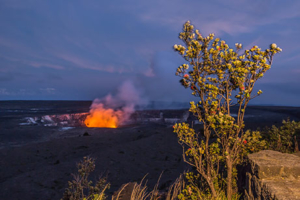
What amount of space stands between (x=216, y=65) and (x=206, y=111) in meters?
0.95

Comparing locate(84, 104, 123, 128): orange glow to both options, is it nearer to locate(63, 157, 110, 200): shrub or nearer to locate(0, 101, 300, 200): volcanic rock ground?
locate(0, 101, 300, 200): volcanic rock ground

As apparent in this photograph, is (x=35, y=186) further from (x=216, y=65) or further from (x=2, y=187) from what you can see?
(x=216, y=65)

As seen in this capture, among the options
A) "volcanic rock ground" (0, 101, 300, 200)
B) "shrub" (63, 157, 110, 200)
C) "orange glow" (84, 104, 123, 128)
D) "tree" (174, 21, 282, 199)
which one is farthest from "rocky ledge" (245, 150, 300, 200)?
"orange glow" (84, 104, 123, 128)

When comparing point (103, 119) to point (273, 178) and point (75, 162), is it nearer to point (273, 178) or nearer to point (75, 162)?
point (75, 162)

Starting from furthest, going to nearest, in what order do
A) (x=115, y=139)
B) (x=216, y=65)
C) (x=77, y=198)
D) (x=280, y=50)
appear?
(x=115, y=139) < (x=77, y=198) < (x=216, y=65) < (x=280, y=50)

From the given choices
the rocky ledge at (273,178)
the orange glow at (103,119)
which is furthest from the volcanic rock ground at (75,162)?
the orange glow at (103,119)

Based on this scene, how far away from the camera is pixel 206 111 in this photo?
4.29 m

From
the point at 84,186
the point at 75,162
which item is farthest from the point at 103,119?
the point at 84,186

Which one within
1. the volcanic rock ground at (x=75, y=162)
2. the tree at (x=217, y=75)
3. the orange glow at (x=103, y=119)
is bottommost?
the volcanic rock ground at (x=75, y=162)

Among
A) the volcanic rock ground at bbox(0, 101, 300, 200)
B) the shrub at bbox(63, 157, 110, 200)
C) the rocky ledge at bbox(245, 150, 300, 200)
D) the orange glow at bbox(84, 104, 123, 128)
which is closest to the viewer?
the rocky ledge at bbox(245, 150, 300, 200)

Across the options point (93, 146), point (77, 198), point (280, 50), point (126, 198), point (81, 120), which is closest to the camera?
point (280, 50)

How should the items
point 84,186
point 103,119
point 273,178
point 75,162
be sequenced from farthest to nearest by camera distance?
1. point 103,119
2. point 75,162
3. point 84,186
4. point 273,178

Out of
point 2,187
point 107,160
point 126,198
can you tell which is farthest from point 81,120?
point 126,198

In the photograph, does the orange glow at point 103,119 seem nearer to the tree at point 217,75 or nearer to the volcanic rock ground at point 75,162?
the volcanic rock ground at point 75,162
